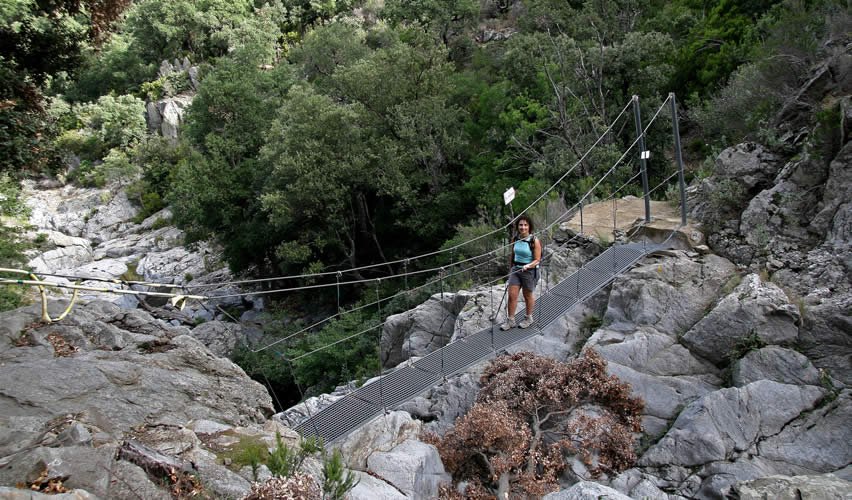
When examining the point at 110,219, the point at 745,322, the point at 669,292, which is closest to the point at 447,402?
the point at 669,292

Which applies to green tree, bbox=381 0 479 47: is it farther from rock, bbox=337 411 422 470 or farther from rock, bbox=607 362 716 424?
rock, bbox=337 411 422 470

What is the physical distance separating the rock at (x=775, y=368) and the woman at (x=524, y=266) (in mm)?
2219

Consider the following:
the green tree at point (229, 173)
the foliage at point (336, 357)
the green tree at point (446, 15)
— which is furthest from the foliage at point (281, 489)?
the green tree at point (446, 15)

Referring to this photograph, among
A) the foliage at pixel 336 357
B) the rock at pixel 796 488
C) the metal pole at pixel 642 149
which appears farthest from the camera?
the foliage at pixel 336 357

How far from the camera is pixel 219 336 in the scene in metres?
17.0

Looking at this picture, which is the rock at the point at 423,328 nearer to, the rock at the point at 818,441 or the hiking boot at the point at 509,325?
the hiking boot at the point at 509,325

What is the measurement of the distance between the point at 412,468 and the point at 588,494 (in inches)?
66.0

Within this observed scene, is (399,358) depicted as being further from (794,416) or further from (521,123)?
(521,123)

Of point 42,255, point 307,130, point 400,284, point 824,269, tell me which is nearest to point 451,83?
point 307,130

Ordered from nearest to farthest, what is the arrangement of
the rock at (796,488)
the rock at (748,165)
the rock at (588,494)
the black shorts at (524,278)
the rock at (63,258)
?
the rock at (796,488)
the rock at (588,494)
the black shorts at (524,278)
the rock at (748,165)
the rock at (63,258)

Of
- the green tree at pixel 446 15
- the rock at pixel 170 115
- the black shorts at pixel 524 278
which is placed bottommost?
the black shorts at pixel 524 278

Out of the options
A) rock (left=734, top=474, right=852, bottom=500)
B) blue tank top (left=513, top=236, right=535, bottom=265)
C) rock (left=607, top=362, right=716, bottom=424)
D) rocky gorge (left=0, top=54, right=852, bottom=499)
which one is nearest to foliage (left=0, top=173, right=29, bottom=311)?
rocky gorge (left=0, top=54, right=852, bottom=499)

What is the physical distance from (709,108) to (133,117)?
96.5 ft

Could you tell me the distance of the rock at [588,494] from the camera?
472 cm
